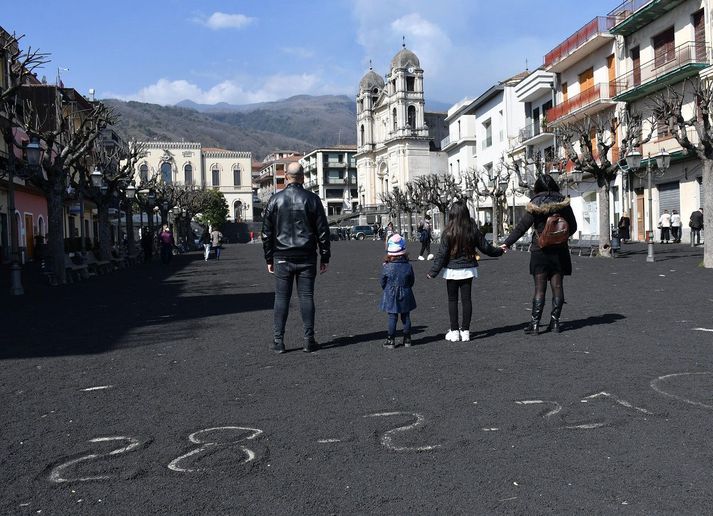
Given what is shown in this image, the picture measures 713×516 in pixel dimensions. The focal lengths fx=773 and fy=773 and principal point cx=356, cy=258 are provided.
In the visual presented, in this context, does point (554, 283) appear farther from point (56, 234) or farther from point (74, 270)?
point (74, 270)

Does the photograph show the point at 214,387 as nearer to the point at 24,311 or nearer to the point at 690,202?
the point at 24,311

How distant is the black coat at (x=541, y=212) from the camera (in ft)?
28.0

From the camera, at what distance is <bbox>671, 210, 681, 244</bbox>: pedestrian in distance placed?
32062 millimetres

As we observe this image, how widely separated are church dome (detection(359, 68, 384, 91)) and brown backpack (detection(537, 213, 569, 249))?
97.1 metres

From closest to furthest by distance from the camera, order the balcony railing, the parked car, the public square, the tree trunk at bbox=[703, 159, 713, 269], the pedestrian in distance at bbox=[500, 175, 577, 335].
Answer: the public square
the pedestrian in distance at bbox=[500, 175, 577, 335]
the tree trunk at bbox=[703, 159, 713, 269]
the balcony railing
the parked car

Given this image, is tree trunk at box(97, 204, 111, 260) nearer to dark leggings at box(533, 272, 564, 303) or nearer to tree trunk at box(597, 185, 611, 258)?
tree trunk at box(597, 185, 611, 258)

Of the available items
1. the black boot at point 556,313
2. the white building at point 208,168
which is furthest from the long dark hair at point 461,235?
the white building at point 208,168

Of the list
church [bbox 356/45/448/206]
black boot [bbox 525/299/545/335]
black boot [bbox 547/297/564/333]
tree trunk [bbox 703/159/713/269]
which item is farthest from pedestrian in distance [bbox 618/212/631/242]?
church [bbox 356/45/448/206]

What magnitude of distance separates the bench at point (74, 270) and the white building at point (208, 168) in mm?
76102

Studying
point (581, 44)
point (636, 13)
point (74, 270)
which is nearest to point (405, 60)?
point (581, 44)

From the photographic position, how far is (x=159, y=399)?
232 inches

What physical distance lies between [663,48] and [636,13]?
1951 mm

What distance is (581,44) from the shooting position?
133 feet

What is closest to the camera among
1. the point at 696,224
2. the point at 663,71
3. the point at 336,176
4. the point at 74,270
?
the point at 74,270
